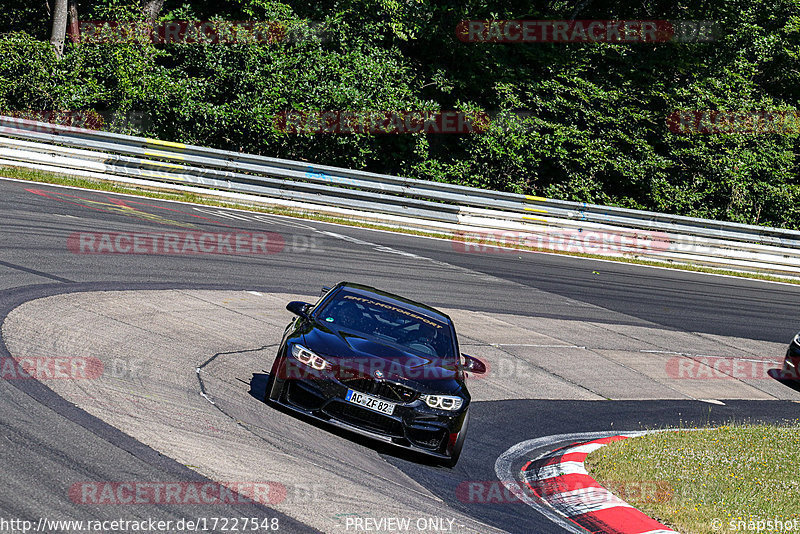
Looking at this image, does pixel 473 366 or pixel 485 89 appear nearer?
pixel 473 366

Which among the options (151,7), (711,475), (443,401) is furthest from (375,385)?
(151,7)

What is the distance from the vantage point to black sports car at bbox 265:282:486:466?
309 inches

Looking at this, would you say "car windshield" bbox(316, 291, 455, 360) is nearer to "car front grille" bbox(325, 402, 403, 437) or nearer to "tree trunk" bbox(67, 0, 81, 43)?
"car front grille" bbox(325, 402, 403, 437)

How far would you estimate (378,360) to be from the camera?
812 cm

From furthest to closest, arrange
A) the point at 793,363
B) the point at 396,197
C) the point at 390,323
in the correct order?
the point at 396,197 → the point at 793,363 → the point at 390,323

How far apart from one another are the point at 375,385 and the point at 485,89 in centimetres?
2151

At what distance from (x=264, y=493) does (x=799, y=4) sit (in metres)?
30.7

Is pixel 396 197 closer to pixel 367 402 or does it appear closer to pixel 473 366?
pixel 473 366

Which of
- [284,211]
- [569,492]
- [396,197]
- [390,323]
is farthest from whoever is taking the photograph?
[396,197]

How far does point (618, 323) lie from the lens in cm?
1659

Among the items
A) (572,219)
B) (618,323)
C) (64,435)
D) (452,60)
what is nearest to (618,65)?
(452,60)

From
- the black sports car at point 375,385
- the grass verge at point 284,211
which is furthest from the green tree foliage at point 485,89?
the black sports car at point 375,385

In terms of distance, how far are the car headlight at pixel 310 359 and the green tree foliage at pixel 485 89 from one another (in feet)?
55.1

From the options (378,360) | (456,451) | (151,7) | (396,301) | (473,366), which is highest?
(151,7)
